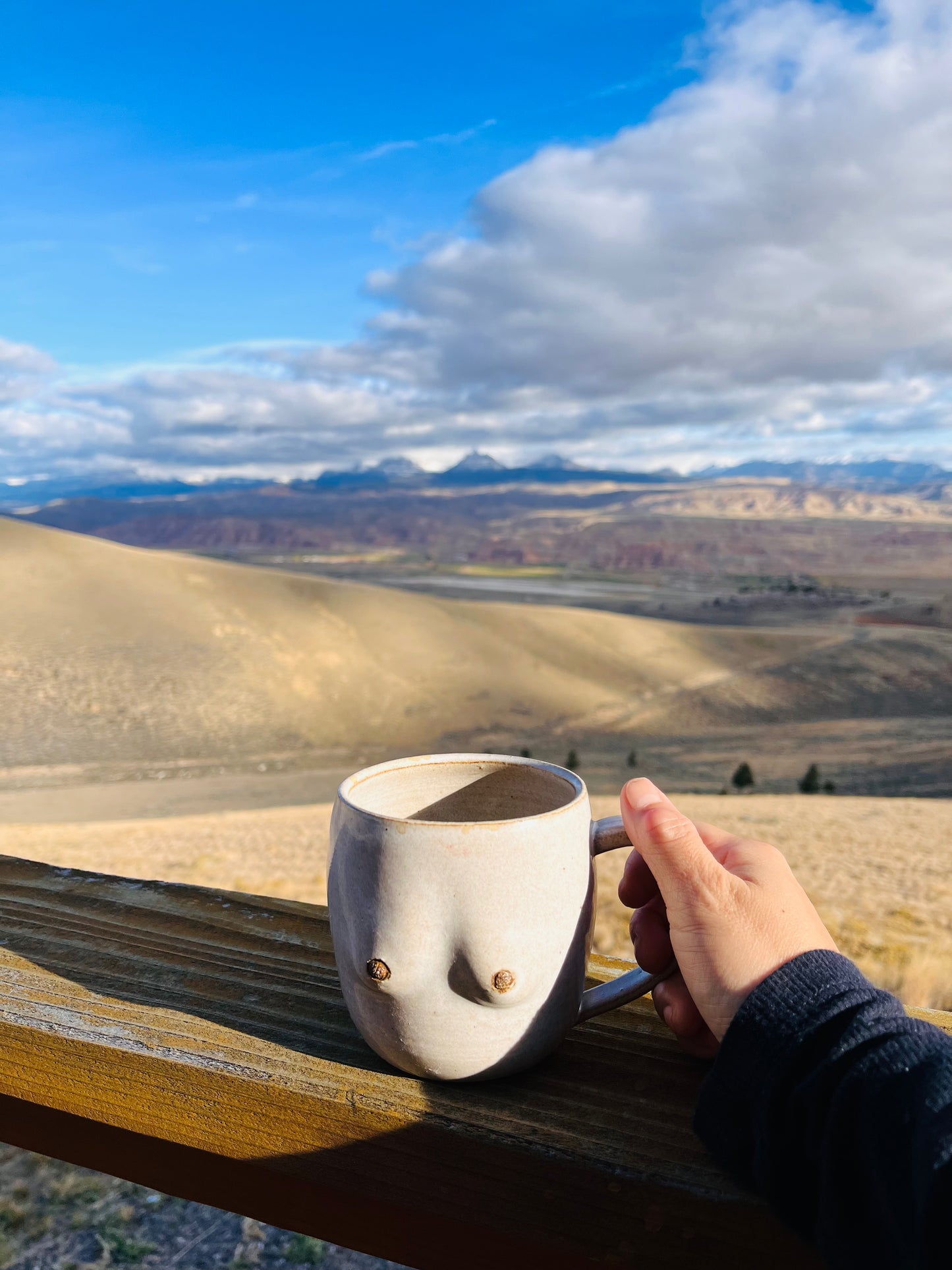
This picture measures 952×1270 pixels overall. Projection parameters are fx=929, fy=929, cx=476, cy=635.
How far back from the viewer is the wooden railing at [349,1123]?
2.53 feet

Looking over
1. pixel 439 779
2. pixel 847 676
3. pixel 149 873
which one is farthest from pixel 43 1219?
pixel 847 676

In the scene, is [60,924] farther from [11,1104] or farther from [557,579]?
[557,579]

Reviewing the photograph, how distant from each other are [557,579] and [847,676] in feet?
241

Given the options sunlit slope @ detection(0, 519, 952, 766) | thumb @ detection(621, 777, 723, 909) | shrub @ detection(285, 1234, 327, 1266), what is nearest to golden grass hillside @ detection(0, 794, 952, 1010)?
shrub @ detection(285, 1234, 327, 1266)

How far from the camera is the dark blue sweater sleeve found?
68 cm

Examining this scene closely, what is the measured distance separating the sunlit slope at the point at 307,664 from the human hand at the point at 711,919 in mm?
28516

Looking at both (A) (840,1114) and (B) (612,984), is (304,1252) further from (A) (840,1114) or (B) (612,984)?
(A) (840,1114)

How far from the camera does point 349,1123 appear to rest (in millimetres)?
837

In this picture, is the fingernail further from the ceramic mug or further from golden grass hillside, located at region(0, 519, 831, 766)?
golden grass hillside, located at region(0, 519, 831, 766)

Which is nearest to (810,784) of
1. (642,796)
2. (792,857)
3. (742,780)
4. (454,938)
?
(742,780)

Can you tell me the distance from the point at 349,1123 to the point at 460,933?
7.5 inches

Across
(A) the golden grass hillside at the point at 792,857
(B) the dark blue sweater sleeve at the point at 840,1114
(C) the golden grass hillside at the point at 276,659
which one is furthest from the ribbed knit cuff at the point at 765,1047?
(C) the golden grass hillside at the point at 276,659

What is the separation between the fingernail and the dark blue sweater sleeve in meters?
0.20

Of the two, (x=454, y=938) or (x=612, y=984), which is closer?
(x=454, y=938)
